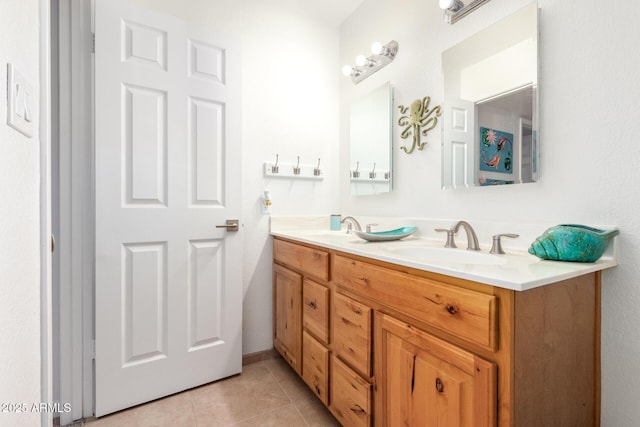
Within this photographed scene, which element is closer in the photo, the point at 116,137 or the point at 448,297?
the point at 448,297

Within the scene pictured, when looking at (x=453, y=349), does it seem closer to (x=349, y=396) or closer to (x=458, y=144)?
(x=349, y=396)

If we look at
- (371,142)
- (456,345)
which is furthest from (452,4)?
(456,345)

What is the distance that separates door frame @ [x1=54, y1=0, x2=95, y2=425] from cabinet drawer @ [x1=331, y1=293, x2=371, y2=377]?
1.23 metres

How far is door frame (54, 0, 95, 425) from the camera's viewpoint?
1403 mm

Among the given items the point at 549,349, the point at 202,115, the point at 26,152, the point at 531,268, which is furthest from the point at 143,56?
the point at 549,349

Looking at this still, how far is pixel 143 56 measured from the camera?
59.6 inches

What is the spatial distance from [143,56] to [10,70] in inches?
44.3

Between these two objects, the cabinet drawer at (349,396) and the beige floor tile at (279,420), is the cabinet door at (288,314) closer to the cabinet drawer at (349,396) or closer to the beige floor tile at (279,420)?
the beige floor tile at (279,420)

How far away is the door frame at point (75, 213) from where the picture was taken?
1403mm

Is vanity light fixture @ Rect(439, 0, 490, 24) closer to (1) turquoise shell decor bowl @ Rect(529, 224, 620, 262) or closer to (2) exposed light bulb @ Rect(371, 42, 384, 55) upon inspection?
(2) exposed light bulb @ Rect(371, 42, 384, 55)

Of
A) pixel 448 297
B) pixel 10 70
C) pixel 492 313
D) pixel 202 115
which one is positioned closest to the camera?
pixel 10 70

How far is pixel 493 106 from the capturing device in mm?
1248

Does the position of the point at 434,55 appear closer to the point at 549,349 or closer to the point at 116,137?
the point at 549,349

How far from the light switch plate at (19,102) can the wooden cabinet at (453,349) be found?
1026mm
